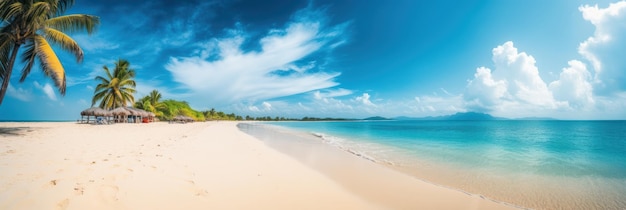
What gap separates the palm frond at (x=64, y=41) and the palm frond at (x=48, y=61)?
1.67 feet

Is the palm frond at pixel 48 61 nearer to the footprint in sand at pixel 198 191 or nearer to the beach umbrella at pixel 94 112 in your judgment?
the footprint in sand at pixel 198 191

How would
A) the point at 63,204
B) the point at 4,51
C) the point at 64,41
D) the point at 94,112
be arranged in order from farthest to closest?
1. the point at 94,112
2. the point at 64,41
3. the point at 4,51
4. the point at 63,204

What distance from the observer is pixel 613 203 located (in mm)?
4695

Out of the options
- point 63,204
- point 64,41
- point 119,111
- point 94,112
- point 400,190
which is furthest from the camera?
point 119,111

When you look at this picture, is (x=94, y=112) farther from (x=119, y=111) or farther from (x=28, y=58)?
(x=28, y=58)

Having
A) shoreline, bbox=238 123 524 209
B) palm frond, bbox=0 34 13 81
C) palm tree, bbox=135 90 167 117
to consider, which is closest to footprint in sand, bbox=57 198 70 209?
shoreline, bbox=238 123 524 209

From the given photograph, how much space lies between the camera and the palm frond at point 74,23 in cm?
1199

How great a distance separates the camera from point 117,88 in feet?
102

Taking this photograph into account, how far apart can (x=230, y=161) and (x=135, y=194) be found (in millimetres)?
3181

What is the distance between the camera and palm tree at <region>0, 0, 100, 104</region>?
1022cm

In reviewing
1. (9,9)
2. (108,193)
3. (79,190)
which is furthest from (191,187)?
(9,9)

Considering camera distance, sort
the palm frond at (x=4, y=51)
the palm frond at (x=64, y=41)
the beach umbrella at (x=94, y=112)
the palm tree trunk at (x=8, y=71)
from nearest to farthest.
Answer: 1. the palm frond at (x=4, y=51)
2. the palm tree trunk at (x=8, y=71)
3. the palm frond at (x=64, y=41)
4. the beach umbrella at (x=94, y=112)

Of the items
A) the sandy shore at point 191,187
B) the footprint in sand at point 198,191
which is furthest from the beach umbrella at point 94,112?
the footprint in sand at point 198,191

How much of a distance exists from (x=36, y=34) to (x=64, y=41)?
3.02ft
